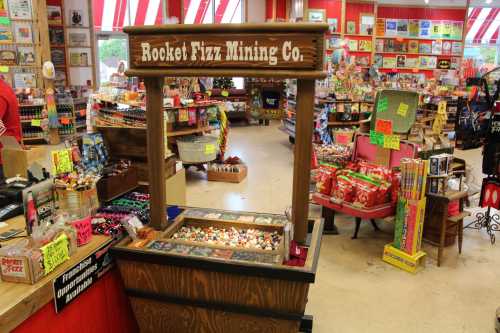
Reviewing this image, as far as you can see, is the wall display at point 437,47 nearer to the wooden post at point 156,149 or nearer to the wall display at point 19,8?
the wall display at point 19,8

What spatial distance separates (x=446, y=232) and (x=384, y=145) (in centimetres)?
111

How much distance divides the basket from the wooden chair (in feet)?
11.8

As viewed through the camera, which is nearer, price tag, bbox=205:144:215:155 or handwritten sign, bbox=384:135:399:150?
handwritten sign, bbox=384:135:399:150

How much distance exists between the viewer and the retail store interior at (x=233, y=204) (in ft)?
6.80

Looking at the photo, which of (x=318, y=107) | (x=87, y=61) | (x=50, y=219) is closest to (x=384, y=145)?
(x=50, y=219)

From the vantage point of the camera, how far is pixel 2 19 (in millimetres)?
9234

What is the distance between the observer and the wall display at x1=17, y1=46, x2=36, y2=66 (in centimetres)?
944

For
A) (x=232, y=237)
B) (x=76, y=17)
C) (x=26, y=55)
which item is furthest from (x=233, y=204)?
(x=76, y=17)

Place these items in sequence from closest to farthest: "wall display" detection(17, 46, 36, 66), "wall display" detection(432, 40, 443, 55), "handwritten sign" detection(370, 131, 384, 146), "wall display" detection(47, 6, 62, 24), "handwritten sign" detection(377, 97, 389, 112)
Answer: "handwritten sign" detection(370, 131, 384, 146) → "handwritten sign" detection(377, 97, 389, 112) → "wall display" detection(17, 46, 36, 66) → "wall display" detection(47, 6, 62, 24) → "wall display" detection(432, 40, 443, 55)

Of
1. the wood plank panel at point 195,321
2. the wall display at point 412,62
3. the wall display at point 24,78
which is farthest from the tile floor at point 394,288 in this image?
the wall display at point 412,62

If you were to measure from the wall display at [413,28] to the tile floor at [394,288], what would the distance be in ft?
30.5

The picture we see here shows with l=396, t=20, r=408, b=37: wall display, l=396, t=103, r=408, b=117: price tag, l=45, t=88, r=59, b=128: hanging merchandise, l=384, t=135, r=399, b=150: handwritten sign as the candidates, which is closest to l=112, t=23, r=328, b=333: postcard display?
l=384, t=135, r=399, b=150: handwritten sign

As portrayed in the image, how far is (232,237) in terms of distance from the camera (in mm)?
2506

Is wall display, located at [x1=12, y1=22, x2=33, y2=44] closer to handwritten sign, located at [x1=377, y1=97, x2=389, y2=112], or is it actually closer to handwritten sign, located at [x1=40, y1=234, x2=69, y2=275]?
handwritten sign, located at [x1=377, y1=97, x2=389, y2=112]
